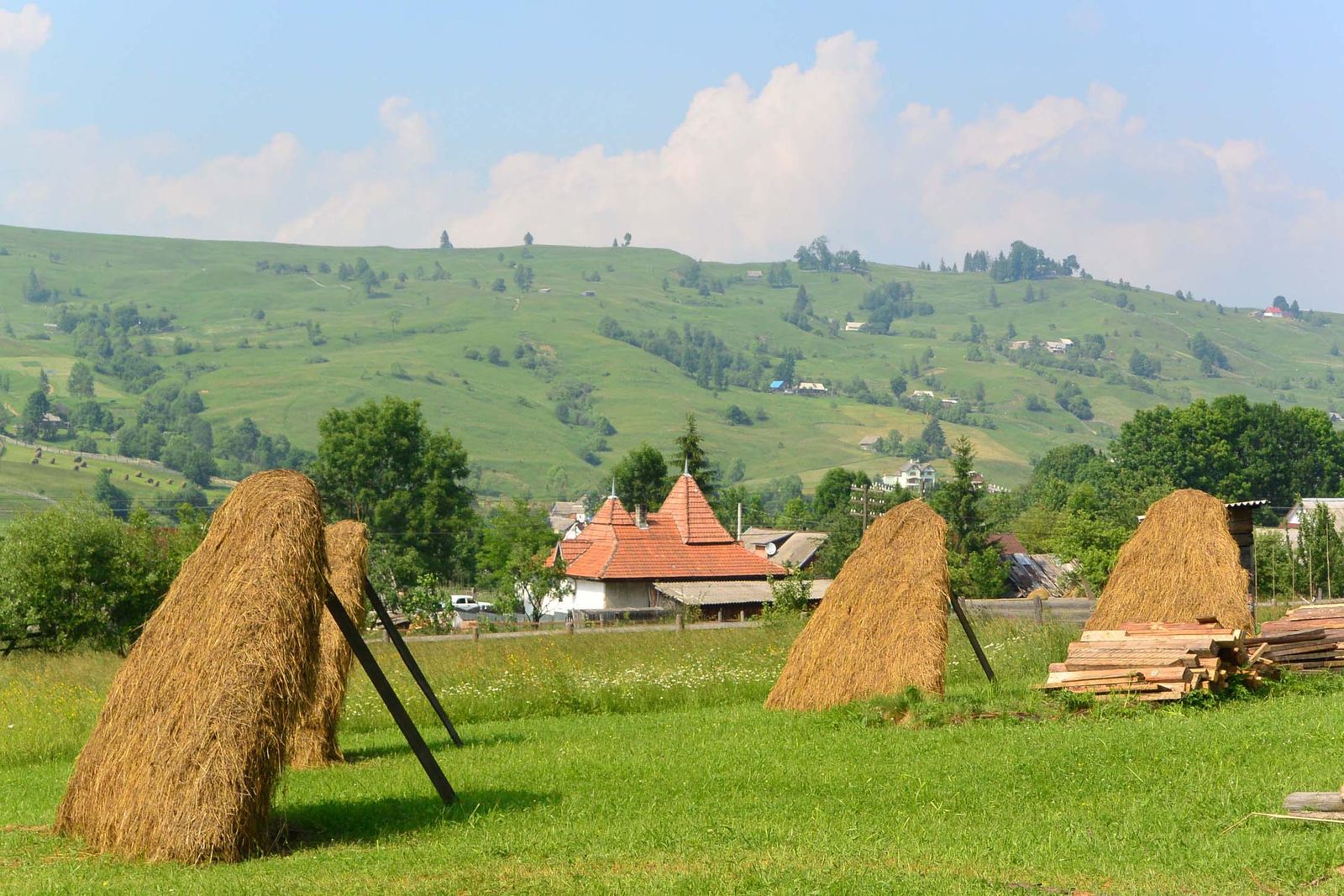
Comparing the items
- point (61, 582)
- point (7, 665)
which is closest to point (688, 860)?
point (7, 665)

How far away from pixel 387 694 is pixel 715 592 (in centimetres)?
5057

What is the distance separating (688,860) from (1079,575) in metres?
61.4

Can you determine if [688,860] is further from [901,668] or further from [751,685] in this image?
[751,685]

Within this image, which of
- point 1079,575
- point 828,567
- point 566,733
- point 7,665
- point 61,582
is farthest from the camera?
point 828,567

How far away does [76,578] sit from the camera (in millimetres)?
37750

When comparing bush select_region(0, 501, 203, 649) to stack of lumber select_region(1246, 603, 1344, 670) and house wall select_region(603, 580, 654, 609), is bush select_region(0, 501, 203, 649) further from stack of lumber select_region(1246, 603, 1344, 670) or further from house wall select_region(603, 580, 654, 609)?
house wall select_region(603, 580, 654, 609)

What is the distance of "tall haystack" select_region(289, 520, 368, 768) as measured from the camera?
1770 centimetres

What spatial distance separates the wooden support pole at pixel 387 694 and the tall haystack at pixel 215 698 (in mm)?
429

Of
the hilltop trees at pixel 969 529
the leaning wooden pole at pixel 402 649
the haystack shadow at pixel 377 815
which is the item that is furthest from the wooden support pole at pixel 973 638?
the hilltop trees at pixel 969 529

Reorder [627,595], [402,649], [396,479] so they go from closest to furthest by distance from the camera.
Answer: [402,649] < [627,595] < [396,479]

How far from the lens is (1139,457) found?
129500mm

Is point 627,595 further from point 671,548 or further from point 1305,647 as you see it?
point 1305,647

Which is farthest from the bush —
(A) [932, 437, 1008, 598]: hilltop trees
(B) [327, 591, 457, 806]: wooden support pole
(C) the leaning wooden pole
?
(A) [932, 437, 1008, 598]: hilltop trees

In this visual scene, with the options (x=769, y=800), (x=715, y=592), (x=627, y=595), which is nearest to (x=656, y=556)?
(x=627, y=595)
